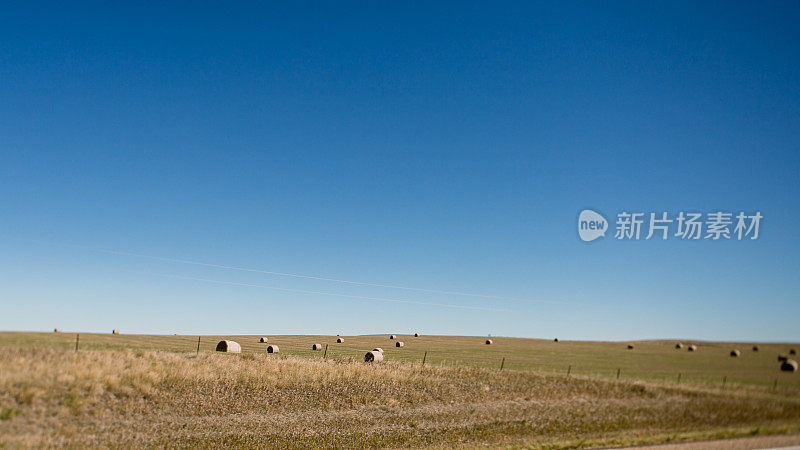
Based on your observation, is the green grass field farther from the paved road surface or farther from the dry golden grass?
the paved road surface

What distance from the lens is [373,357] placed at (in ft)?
100

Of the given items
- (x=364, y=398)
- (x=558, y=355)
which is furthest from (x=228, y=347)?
(x=558, y=355)

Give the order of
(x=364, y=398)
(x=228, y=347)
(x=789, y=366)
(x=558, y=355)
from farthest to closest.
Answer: (x=558, y=355), (x=228, y=347), (x=364, y=398), (x=789, y=366)

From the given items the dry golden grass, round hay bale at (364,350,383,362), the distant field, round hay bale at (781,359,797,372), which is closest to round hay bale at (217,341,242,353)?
the distant field

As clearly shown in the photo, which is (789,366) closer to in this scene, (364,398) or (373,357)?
(364,398)

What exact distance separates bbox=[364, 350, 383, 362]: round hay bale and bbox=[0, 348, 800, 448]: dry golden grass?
2.85m

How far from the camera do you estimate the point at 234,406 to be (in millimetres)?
19750

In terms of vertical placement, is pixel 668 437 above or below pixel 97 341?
below

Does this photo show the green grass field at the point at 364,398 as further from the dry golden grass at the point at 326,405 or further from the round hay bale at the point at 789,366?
the round hay bale at the point at 789,366

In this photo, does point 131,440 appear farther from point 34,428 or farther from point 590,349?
point 590,349

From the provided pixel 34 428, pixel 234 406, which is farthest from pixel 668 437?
pixel 34 428

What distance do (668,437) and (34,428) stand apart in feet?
66.7

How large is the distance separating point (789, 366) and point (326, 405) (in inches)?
718

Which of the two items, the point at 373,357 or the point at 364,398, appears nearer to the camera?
the point at 364,398
